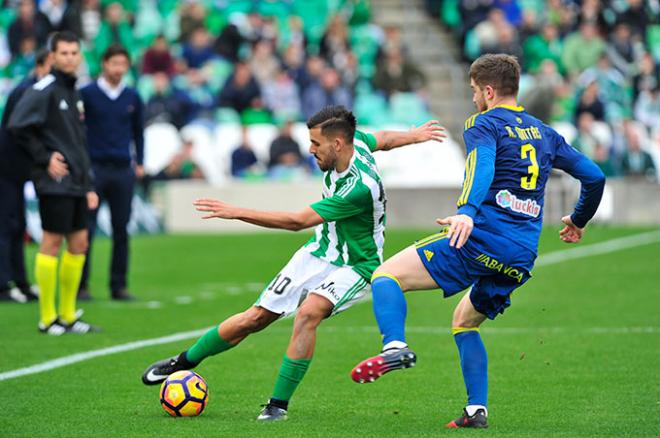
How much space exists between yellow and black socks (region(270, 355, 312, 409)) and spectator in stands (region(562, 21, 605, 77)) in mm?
20970

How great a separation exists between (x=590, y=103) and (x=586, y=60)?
2.08 m

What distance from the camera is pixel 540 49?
26.9 metres

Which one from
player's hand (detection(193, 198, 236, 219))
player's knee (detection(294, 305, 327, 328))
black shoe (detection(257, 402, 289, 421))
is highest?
player's hand (detection(193, 198, 236, 219))

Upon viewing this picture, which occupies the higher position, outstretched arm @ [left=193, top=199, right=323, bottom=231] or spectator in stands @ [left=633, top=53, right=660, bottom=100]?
outstretched arm @ [left=193, top=199, right=323, bottom=231]

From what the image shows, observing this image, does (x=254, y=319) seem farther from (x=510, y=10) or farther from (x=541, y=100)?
(x=510, y=10)

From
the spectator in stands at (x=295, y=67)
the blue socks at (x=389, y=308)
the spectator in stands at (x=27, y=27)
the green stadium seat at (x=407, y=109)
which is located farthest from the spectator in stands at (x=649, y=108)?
the blue socks at (x=389, y=308)

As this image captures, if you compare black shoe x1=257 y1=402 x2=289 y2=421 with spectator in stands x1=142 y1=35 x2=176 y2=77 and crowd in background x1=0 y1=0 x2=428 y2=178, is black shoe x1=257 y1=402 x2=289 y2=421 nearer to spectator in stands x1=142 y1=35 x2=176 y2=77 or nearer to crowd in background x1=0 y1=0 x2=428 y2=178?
crowd in background x1=0 y1=0 x2=428 y2=178

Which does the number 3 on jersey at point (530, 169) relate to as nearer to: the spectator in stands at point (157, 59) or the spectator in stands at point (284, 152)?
the spectator in stands at point (284, 152)

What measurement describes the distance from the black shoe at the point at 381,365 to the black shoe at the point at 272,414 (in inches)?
44.8

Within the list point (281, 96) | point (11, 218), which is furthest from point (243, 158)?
point (11, 218)

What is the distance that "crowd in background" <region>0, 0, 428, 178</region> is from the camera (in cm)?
2267

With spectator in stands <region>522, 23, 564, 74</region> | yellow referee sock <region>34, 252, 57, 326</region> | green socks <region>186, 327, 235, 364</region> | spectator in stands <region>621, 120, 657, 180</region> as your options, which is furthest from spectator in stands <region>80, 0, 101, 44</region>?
green socks <region>186, 327, 235, 364</region>

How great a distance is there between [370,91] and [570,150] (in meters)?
18.9

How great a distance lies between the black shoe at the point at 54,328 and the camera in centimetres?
1039
